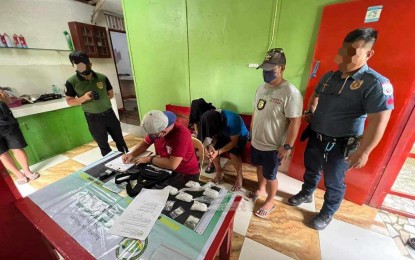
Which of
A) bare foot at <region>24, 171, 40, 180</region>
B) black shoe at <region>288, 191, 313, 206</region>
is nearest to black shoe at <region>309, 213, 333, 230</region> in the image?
black shoe at <region>288, 191, 313, 206</region>

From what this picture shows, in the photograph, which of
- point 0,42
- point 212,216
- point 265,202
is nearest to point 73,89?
point 0,42

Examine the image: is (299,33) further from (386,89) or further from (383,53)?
(386,89)

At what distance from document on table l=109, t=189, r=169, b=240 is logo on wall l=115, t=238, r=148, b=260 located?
0.02 m

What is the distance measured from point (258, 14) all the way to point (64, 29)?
3.55 meters

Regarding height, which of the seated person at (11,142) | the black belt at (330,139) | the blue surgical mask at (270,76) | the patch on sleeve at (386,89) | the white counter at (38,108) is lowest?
the seated person at (11,142)

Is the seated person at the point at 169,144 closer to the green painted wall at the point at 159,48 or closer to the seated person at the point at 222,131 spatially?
the seated person at the point at 222,131

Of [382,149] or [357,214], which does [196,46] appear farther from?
[357,214]

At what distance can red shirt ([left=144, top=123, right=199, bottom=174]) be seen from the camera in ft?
3.95

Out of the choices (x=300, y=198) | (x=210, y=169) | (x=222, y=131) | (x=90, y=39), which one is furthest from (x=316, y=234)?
(x=90, y=39)

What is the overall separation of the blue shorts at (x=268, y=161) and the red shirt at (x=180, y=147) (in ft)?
1.77

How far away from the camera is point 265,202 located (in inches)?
64.2

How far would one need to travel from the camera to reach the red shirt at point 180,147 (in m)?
1.20

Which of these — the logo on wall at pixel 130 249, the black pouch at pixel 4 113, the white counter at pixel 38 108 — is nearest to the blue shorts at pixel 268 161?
the logo on wall at pixel 130 249

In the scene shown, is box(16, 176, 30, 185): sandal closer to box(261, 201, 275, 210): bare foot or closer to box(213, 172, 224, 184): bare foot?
box(213, 172, 224, 184): bare foot
